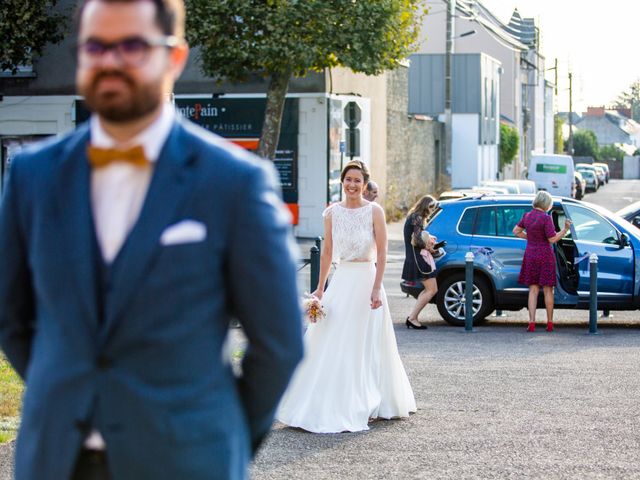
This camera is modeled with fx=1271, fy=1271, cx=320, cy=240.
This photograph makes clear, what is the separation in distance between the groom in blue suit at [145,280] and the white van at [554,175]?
168 feet

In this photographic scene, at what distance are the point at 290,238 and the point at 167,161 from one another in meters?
0.34

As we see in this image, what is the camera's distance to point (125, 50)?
2752 millimetres

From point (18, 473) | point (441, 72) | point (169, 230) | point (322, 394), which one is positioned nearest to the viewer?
point (169, 230)

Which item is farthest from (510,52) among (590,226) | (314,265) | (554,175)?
(314,265)

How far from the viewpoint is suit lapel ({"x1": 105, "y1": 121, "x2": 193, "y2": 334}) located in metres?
2.76

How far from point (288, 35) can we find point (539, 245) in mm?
12364

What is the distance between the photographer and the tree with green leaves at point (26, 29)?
2872cm

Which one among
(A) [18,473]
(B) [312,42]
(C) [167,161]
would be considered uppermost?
(B) [312,42]

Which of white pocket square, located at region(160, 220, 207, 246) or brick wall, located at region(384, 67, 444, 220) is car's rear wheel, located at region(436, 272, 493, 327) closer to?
white pocket square, located at region(160, 220, 207, 246)

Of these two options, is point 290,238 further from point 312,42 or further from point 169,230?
point 312,42

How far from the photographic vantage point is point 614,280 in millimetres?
A: 16078

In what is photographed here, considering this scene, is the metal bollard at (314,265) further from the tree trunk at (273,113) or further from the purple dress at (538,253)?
the tree trunk at (273,113)

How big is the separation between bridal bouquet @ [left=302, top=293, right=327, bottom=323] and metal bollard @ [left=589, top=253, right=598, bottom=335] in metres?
7.31

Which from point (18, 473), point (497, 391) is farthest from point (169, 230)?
point (497, 391)
